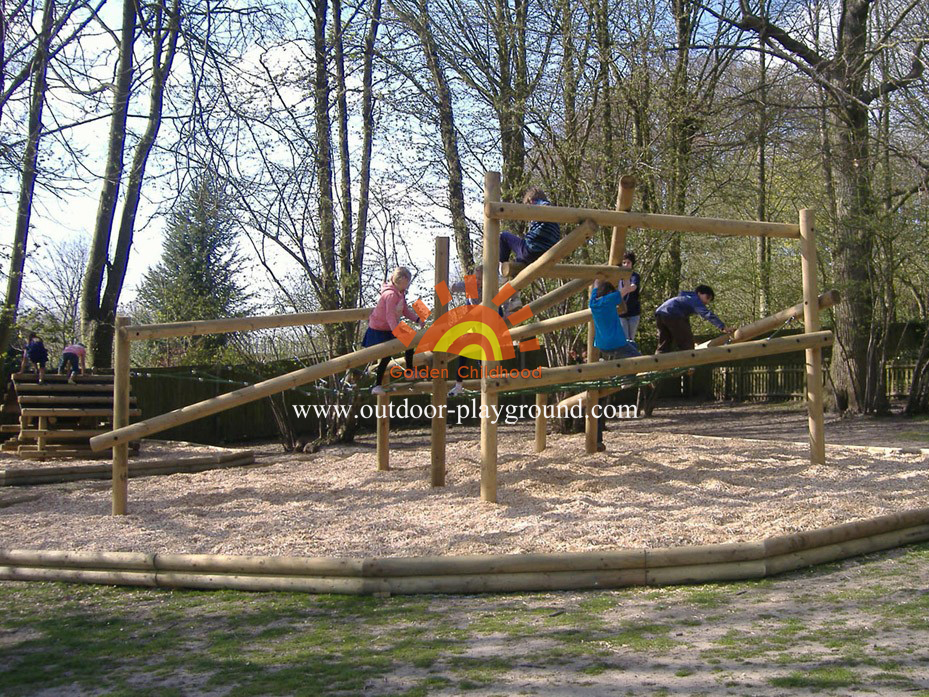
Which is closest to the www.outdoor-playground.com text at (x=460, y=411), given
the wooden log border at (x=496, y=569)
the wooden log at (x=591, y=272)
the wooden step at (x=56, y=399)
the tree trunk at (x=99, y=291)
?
the wooden log at (x=591, y=272)

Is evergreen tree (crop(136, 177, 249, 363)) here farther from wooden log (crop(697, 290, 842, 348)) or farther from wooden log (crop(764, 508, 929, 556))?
wooden log (crop(764, 508, 929, 556))

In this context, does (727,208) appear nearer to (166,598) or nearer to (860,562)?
(860,562)

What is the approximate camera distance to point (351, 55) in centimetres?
1327

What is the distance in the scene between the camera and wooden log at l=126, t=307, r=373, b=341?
7.56 meters

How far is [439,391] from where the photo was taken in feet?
26.7

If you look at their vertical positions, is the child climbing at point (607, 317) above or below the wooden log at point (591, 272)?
below

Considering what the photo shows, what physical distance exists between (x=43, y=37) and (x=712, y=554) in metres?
6.37

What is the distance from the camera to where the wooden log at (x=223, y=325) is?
24.8 ft

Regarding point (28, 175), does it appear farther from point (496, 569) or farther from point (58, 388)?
point (496, 569)

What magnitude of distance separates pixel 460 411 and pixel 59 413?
26.6ft

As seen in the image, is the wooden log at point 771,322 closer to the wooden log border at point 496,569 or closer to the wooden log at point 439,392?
the wooden log at point 439,392

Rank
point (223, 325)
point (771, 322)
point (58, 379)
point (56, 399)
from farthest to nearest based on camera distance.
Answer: point (58, 379)
point (56, 399)
point (771, 322)
point (223, 325)

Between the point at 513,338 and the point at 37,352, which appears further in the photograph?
the point at 37,352

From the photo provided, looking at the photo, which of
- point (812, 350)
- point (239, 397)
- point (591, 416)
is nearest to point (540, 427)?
point (591, 416)
